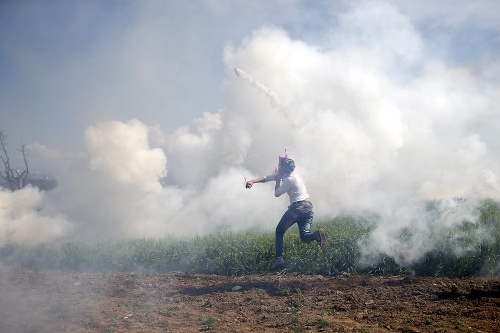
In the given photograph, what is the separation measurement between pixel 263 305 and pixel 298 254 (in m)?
2.36

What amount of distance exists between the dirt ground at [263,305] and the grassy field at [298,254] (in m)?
0.48

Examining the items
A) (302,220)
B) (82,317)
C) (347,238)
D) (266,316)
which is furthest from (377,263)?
(82,317)

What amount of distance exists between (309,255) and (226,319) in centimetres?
301

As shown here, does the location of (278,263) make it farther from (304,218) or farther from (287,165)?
(287,165)

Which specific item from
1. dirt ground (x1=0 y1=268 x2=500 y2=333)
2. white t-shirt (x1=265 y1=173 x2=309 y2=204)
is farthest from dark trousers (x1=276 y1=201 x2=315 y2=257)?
dirt ground (x1=0 y1=268 x2=500 y2=333)

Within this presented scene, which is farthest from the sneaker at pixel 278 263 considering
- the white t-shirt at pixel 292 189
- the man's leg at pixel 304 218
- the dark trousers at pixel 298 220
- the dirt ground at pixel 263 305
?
the white t-shirt at pixel 292 189

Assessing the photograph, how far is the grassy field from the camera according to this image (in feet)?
25.7

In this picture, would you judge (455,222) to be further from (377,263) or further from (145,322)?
(145,322)

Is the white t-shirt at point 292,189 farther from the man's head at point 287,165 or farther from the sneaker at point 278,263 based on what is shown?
the sneaker at point 278,263

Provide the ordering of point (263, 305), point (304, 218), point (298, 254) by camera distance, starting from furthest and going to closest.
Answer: point (298, 254)
point (304, 218)
point (263, 305)

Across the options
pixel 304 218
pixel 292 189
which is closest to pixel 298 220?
pixel 304 218

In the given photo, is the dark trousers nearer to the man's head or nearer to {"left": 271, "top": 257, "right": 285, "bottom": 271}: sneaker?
{"left": 271, "top": 257, "right": 285, "bottom": 271}: sneaker

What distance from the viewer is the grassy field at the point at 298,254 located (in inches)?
308

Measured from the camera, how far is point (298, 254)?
9.25 m
